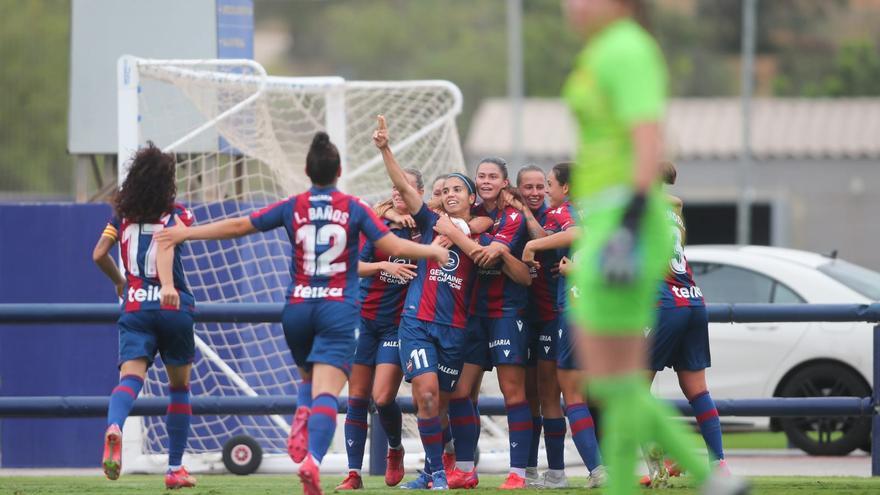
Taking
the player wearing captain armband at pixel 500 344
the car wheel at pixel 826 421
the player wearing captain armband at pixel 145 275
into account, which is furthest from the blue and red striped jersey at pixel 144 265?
the car wheel at pixel 826 421

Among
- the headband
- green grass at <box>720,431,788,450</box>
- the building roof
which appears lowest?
green grass at <box>720,431,788,450</box>

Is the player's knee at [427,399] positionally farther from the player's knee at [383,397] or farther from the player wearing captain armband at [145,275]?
the player wearing captain armband at [145,275]

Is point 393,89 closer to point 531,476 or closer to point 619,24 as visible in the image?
point 531,476

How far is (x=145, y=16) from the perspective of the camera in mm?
13742

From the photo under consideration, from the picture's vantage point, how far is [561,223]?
939 cm

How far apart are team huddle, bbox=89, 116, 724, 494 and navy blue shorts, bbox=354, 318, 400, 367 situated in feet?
0.03

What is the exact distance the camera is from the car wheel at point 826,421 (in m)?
13.2

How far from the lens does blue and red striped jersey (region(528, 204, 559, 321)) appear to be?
31.6 ft

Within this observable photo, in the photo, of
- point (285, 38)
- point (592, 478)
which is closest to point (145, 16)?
point (592, 478)

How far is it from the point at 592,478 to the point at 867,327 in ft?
16.8

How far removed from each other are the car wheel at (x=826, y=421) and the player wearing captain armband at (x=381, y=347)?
4.72 meters

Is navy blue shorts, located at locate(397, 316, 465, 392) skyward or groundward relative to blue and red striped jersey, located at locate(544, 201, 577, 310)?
groundward

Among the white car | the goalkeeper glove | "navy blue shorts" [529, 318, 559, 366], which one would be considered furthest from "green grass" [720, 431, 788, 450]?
the goalkeeper glove

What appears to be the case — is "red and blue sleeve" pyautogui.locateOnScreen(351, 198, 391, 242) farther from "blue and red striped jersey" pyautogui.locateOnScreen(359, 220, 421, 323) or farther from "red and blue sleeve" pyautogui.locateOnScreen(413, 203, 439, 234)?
"blue and red striped jersey" pyautogui.locateOnScreen(359, 220, 421, 323)
